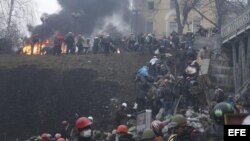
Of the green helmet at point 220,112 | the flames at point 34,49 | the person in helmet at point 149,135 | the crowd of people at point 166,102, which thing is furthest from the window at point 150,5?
the green helmet at point 220,112

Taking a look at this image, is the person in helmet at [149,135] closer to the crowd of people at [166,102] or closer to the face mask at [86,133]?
the crowd of people at [166,102]

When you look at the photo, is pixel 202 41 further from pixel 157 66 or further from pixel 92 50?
pixel 92 50

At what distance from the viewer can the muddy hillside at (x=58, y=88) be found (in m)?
27.1

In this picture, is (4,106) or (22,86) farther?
(22,86)

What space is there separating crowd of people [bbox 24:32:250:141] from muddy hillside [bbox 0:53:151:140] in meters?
1.15

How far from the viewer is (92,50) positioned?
120 ft

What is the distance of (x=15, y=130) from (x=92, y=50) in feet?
37.7

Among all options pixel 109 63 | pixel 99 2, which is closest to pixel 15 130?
pixel 109 63

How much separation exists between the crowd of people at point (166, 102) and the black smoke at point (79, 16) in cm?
1359

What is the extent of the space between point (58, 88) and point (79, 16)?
23.4 meters

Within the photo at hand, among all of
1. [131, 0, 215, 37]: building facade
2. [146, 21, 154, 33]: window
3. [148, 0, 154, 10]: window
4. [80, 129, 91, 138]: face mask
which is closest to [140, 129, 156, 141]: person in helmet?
[80, 129, 91, 138]: face mask

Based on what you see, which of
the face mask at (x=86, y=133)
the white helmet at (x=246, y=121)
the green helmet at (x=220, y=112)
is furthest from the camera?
the green helmet at (x=220, y=112)

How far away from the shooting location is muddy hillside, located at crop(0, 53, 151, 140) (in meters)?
27.1

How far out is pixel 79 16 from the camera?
53.3 metres
